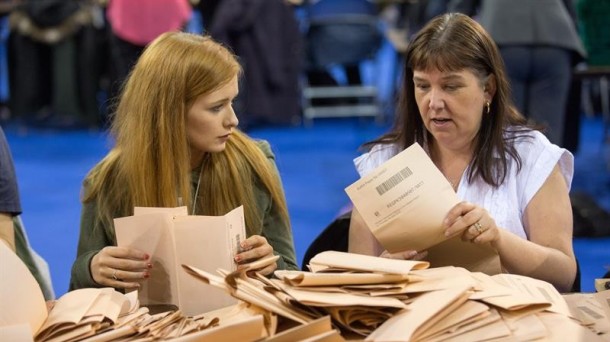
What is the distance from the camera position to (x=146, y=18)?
28.7 ft

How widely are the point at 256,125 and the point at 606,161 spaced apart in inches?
136

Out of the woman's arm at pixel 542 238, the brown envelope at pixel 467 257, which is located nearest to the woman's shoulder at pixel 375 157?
the woman's arm at pixel 542 238

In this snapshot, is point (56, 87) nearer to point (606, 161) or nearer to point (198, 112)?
point (606, 161)

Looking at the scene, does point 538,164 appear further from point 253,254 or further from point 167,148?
point 167,148

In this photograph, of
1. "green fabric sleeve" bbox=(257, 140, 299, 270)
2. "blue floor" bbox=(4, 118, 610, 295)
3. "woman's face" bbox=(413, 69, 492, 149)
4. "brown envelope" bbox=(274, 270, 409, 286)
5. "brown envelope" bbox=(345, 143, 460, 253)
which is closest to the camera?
"brown envelope" bbox=(274, 270, 409, 286)

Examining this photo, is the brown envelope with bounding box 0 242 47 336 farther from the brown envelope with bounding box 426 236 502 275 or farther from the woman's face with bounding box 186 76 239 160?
the brown envelope with bounding box 426 236 502 275

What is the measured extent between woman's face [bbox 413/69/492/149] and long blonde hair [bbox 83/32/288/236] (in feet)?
1.59

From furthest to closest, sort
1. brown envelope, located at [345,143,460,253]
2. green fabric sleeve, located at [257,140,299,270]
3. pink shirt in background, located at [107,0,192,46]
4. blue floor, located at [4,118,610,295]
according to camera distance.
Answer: pink shirt in background, located at [107,0,192,46] → blue floor, located at [4,118,610,295] → green fabric sleeve, located at [257,140,299,270] → brown envelope, located at [345,143,460,253]

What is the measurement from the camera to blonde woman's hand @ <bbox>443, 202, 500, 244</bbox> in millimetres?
2336

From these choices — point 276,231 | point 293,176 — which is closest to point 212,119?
point 276,231

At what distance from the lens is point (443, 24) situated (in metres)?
2.76

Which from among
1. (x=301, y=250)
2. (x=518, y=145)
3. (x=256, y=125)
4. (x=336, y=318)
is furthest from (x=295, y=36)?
(x=336, y=318)

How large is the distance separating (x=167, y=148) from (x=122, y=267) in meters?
0.38

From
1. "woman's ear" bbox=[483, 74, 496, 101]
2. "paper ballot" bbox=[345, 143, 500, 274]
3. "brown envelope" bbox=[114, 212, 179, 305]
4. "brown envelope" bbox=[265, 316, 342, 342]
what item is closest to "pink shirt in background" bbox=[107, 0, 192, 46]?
"woman's ear" bbox=[483, 74, 496, 101]
